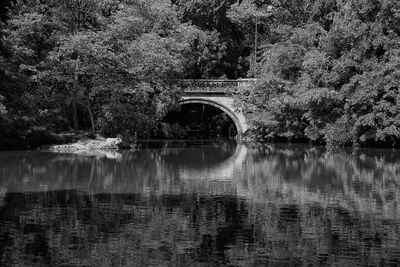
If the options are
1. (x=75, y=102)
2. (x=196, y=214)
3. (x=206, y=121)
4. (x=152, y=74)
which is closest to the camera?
(x=196, y=214)

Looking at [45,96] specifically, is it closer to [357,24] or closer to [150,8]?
[150,8]

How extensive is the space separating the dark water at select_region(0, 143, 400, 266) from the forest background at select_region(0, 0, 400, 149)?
9232 millimetres

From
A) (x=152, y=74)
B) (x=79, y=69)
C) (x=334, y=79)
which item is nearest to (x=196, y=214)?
(x=79, y=69)

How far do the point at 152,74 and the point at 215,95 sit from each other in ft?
32.3

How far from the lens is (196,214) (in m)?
16.0

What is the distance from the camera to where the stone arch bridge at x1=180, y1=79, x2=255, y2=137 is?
51.8m

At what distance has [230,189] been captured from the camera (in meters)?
20.8

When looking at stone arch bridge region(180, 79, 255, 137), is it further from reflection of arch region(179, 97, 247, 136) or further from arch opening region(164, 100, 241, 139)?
arch opening region(164, 100, 241, 139)

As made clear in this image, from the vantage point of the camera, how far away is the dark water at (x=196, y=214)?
11.9 meters

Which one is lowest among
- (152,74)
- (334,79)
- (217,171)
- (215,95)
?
(217,171)

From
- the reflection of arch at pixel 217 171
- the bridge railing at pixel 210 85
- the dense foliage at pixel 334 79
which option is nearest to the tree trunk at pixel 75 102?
the reflection of arch at pixel 217 171

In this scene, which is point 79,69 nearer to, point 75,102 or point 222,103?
point 75,102

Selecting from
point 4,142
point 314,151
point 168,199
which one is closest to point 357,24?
point 314,151

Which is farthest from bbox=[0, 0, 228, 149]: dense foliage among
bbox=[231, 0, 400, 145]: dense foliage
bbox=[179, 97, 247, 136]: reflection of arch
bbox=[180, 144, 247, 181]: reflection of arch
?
bbox=[180, 144, 247, 181]: reflection of arch
